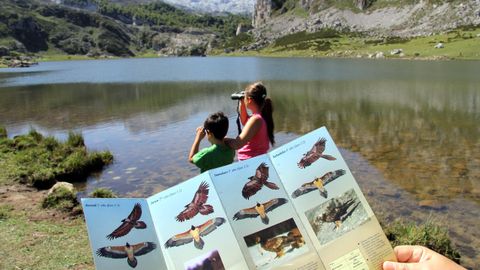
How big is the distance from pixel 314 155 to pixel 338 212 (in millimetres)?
496

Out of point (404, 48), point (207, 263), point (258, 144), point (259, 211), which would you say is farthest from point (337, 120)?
point (404, 48)

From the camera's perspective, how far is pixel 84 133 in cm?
2375

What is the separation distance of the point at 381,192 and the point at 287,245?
9637mm

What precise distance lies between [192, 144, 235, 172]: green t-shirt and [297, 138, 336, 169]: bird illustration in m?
2.83

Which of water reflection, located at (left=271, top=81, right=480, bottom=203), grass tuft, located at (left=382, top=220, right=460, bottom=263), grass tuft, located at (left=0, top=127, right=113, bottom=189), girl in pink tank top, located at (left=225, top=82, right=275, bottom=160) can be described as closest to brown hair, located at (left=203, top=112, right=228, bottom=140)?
girl in pink tank top, located at (left=225, top=82, right=275, bottom=160)

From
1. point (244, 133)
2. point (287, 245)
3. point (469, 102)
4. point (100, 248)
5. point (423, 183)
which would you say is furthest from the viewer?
point (469, 102)

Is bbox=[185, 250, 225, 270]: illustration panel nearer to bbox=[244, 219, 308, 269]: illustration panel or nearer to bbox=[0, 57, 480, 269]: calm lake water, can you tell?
bbox=[244, 219, 308, 269]: illustration panel

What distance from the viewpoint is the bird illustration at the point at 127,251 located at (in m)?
3.12

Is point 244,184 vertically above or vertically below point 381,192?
above

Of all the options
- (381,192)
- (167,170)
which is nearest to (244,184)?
(381,192)

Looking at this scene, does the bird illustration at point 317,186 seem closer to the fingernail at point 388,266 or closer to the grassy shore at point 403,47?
the fingernail at point 388,266

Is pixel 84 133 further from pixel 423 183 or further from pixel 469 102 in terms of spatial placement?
pixel 469 102

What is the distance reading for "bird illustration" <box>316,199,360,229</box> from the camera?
346 centimetres

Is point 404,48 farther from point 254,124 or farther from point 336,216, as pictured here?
point 336,216
